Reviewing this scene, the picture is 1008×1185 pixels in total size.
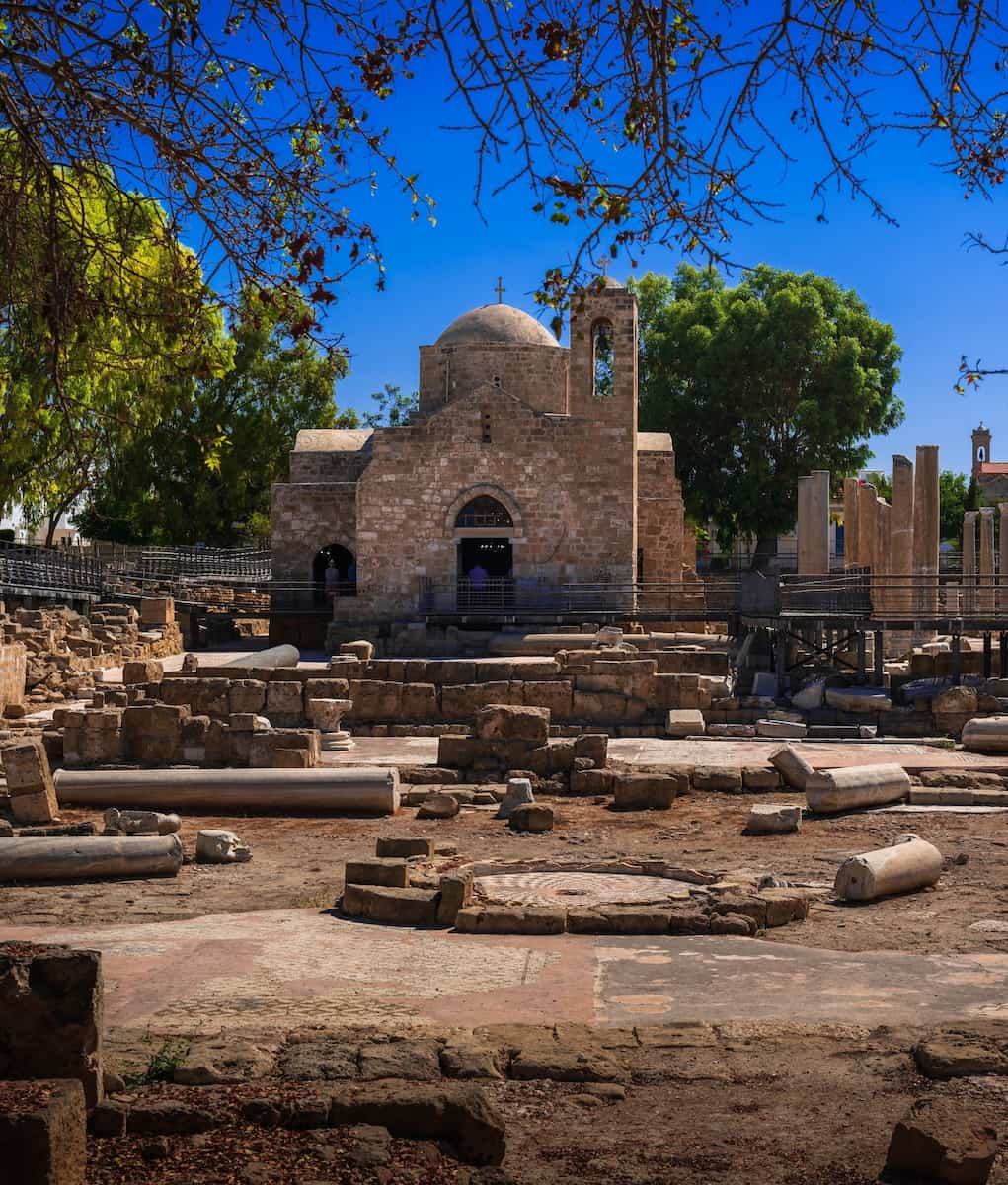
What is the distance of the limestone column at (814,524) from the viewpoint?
28156 mm

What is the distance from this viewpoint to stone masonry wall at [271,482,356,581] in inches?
1332

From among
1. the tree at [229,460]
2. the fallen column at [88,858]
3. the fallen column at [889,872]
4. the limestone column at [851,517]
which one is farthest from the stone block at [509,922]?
the tree at [229,460]

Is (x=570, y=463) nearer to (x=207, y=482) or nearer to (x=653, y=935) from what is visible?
(x=207, y=482)

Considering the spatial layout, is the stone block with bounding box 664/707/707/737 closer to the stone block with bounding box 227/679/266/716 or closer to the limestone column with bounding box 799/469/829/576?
the stone block with bounding box 227/679/266/716

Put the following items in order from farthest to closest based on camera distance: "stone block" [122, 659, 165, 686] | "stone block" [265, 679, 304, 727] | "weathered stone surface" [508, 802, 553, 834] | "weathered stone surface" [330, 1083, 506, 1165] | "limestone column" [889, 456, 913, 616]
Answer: "limestone column" [889, 456, 913, 616], "stone block" [122, 659, 165, 686], "stone block" [265, 679, 304, 727], "weathered stone surface" [508, 802, 553, 834], "weathered stone surface" [330, 1083, 506, 1165]

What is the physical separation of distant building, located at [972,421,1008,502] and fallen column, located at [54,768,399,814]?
66469mm

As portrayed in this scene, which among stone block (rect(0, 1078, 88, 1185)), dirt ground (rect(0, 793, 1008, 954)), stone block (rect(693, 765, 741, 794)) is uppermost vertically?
stone block (rect(0, 1078, 88, 1185))

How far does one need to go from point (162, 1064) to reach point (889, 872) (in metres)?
5.33

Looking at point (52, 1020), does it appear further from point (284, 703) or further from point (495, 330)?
point (495, 330)

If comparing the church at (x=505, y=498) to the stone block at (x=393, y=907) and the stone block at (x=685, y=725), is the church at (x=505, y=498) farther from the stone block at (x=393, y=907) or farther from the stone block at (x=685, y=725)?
the stone block at (x=393, y=907)

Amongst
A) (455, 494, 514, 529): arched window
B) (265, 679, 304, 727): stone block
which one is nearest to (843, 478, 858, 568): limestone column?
(455, 494, 514, 529): arched window

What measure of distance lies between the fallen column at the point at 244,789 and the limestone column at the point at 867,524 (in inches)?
805

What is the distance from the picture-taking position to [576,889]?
9.47 m

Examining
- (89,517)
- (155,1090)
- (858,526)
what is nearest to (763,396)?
(858,526)
